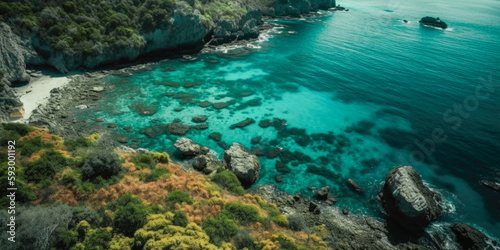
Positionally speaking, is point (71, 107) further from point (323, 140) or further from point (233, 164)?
point (323, 140)

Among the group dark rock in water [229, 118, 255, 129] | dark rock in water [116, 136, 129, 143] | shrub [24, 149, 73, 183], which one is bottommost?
dark rock in water [229, 118, 255, 129]

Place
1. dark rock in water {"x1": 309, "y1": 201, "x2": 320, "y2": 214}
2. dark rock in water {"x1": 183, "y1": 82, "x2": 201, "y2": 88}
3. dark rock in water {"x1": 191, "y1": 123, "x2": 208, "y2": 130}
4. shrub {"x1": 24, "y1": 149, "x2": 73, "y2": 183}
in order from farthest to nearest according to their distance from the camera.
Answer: dark rock in water {"x1": 183, "y1": 82, "x2": 201, "y2": 88}
dark rock in water {"x1": 191, "y1": 123, "x2": 208, "y2": 130}
dark rock in water {"x1": 309, "y1": 201, "x2": 320, "y2": 214}
shrub {"x1": 24, "y1": 149, "x2": 73, "y2": 183}

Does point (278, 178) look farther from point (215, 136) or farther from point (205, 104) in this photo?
point (205, 104)

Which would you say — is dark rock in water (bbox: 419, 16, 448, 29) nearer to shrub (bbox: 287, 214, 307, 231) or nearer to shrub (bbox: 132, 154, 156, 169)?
shrub (bbox: 287, 214, 307, 231)

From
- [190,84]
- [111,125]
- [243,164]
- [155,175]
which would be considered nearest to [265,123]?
[243,164]

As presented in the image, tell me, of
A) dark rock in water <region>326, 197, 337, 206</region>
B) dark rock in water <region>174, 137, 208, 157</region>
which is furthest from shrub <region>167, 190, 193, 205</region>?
dark rock in water <region>326, 197, 337, 206</region>

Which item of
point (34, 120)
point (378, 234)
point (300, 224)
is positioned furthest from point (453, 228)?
point (34, 120)

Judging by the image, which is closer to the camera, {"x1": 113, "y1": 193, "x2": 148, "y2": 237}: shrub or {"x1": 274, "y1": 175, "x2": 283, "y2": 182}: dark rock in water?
{"x1": 113, "y1": 193, "x2": 148, "y2": 237}: shrub
